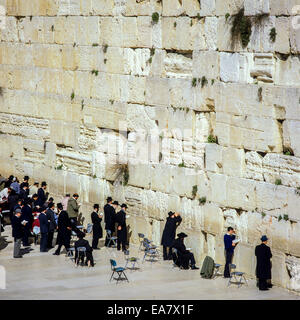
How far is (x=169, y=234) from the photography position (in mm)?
22984

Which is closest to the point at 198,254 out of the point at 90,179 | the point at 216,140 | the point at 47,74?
the point at 216,140

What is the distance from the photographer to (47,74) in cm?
2762

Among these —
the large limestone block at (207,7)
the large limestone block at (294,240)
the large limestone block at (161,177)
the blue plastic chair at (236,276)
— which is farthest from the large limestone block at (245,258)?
the large limestone block at (207,7)

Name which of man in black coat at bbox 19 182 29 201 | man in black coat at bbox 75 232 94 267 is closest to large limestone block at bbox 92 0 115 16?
man in black coat at bbox 19 182 29 201

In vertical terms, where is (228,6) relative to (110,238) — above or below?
above

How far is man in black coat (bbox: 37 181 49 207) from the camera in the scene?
26403mm

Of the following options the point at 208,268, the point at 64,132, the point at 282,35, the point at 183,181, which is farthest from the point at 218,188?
the point at 64,132

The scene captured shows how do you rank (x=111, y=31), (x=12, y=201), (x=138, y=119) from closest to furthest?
(x=138, y=119) < (x=111, y=31) < (x=12, y=201)

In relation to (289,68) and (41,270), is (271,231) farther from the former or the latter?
(41,270)

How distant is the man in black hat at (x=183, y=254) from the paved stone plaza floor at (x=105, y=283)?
25 cm

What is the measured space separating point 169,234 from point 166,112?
2754mm

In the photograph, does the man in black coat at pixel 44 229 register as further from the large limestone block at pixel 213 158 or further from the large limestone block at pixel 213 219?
the large limestone block at pixel 213 158

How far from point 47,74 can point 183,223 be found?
261 inches

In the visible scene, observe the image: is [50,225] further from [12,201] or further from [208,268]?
[208,268]
